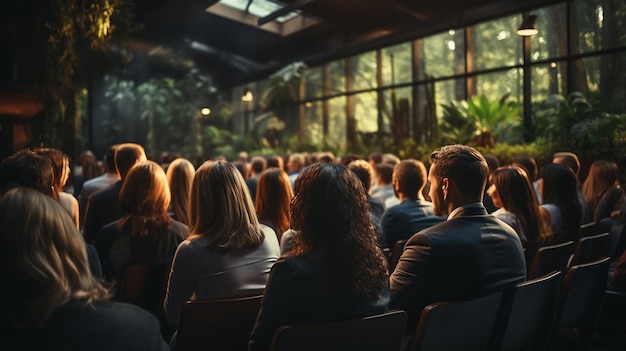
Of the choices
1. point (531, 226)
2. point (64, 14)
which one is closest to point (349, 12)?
point (64, 14)

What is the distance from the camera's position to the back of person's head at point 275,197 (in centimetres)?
435

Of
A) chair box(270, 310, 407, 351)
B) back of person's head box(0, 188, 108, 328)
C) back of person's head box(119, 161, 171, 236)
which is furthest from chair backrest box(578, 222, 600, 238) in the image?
back of person's head box(0, 188, 108, 328)

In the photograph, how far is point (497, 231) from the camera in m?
2.77

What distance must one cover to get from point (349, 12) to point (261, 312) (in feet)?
42.0

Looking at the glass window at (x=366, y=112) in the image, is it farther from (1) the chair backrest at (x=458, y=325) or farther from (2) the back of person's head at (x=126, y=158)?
(1) the chair backrest at (x=458, y=325)

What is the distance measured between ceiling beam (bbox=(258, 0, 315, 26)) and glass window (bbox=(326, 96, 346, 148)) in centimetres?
238

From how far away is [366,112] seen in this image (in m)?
15.2

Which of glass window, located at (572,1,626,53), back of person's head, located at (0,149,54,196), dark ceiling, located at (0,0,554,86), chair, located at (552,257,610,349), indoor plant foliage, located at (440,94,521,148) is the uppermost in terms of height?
dark ceiling, located at (0,0,554,86)

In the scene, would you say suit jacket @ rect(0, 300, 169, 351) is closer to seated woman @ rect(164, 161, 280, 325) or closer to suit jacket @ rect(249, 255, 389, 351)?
suit jacket @ rect(249, 255, 389, 351)

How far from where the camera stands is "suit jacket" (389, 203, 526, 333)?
2.61 m

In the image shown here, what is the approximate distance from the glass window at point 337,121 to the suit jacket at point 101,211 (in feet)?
36.1

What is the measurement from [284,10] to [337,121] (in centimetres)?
288

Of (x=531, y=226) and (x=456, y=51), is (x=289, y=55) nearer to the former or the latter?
(x=456, y=51)

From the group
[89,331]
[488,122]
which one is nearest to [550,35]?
[488,122]
